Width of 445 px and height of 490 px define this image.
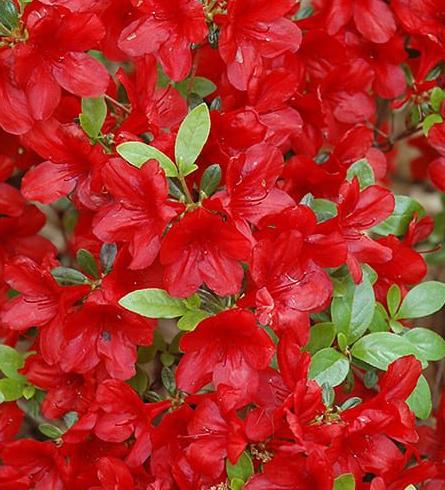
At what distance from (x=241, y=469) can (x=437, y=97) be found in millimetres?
836

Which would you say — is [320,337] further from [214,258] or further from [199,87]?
[199,87]

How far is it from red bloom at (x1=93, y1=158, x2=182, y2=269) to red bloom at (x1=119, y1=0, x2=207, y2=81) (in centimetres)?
21

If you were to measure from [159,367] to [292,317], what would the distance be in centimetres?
49

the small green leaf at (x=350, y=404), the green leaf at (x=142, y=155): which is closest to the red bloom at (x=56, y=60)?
the green leaf at (x=142, y=155)

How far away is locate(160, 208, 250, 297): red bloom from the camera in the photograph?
1494mm

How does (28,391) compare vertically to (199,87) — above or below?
below

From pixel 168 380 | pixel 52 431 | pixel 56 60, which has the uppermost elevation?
pixel 56 60

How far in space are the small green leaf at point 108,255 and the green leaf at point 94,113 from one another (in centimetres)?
18

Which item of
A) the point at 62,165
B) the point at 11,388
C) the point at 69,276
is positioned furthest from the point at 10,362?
the point at 62,165

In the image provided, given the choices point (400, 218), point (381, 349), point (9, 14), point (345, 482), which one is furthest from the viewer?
point (400, 218)

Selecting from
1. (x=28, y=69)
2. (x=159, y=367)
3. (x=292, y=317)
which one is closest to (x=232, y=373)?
(x=292, y=317)

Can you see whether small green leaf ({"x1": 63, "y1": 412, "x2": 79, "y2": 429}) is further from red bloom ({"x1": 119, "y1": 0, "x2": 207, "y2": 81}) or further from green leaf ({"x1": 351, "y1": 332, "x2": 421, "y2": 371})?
red bloom ({"x1": 119, "y1": 0, "x2": 207, "y2": 81})

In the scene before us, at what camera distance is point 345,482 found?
1485 mm

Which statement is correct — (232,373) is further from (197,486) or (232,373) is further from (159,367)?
(159,367)
